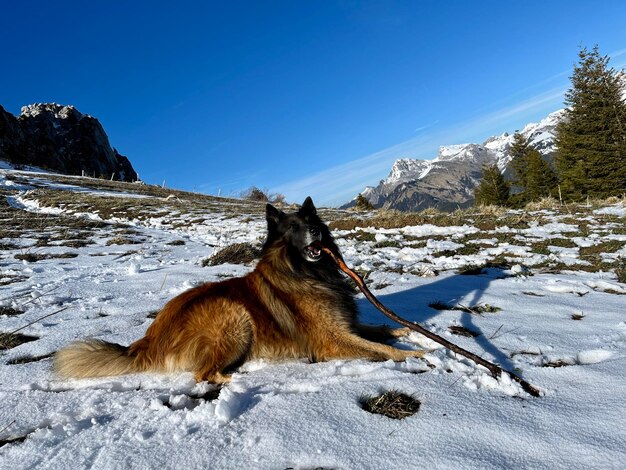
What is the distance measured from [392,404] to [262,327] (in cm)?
139

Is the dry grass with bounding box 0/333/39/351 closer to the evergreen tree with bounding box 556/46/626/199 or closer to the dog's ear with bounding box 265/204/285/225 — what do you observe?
the dog's ear with bounding box 265/204/285/225

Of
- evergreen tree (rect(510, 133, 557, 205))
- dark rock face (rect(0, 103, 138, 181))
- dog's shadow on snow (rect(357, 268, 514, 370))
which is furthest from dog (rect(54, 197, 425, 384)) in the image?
dark rock face (rect(0, 103, 138, 181))

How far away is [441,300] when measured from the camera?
4.63m

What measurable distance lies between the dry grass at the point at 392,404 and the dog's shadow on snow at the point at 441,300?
1039 millimetres

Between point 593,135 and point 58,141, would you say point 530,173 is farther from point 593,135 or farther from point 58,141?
point 58,141

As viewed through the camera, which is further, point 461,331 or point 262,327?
point 461,331

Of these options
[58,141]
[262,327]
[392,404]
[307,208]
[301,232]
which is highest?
[58,141]

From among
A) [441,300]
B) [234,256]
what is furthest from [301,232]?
[234,256]

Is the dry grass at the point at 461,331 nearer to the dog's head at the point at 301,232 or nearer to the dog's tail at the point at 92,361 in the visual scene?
the dog's head at the point at 301,232

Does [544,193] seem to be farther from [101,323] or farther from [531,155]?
[101,323]

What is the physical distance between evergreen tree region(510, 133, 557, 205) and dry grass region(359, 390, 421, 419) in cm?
4159

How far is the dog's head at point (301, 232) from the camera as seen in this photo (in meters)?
3.75

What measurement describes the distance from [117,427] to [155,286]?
148 inches

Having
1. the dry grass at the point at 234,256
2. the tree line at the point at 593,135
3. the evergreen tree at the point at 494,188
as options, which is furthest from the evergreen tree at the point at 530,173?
the dry grass at the point at 234,256
